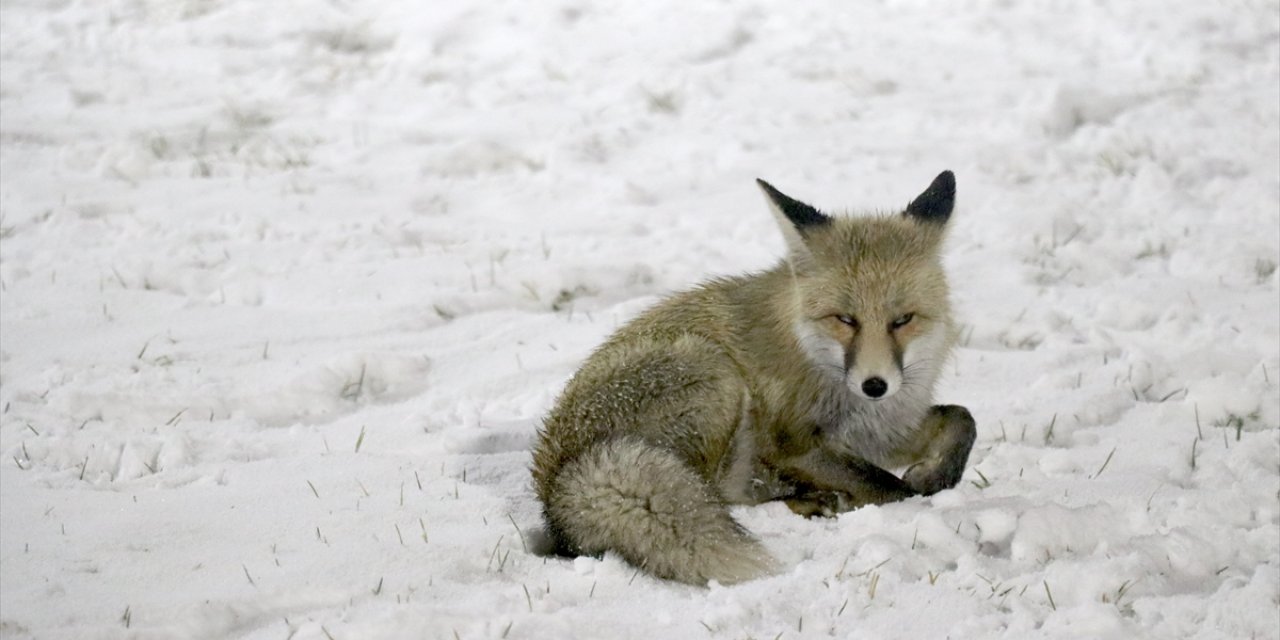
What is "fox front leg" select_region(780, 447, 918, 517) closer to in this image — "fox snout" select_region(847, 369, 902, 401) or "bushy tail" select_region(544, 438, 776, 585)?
"fox snout" select_region(847, 369, 902, 401)

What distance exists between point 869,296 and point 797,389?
49 centimetres

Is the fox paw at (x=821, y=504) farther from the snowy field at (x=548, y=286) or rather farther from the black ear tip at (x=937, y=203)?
the black ear tip at (x=937, y=203)

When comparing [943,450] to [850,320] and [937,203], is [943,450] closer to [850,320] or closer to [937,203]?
[850,320]

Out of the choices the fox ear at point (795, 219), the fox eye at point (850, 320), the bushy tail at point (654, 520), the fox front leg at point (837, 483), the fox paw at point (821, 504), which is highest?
the fox ear at point (795, 219)

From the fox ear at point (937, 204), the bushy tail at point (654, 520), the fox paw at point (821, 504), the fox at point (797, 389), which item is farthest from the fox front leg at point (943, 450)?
the bushy tail at point (654, 520)

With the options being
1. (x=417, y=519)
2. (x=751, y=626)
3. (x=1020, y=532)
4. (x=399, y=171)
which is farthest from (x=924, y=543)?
(x=399, y=171)

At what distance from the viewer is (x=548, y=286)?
6.72m

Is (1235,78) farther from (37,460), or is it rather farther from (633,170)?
(37,460)

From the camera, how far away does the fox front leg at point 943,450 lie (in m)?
4.45

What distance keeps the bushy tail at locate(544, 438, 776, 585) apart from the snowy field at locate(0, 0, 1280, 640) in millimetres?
89

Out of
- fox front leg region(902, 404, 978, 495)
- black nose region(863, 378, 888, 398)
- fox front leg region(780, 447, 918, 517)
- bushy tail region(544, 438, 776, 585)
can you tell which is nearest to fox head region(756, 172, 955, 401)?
black nose region(863, 378, 888, 398)

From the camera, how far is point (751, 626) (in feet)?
11.6

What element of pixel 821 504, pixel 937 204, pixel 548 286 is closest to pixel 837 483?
pixel 821 504

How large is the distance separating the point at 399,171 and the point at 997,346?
458 cm
